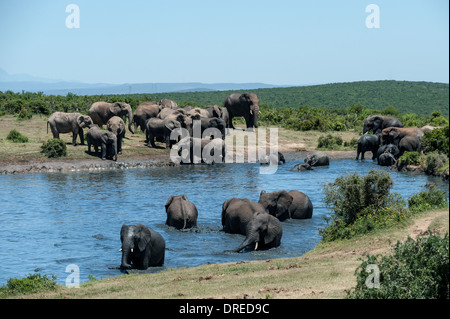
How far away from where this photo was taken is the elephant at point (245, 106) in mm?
47500

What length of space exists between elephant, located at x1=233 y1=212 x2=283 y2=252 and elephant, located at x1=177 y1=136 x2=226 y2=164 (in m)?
21.4

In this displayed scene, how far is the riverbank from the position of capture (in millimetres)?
12180

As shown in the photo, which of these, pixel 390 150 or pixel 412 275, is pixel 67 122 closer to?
pixel 390 150

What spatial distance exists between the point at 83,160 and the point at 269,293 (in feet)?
86.1

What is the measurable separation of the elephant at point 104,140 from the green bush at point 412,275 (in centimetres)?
2664

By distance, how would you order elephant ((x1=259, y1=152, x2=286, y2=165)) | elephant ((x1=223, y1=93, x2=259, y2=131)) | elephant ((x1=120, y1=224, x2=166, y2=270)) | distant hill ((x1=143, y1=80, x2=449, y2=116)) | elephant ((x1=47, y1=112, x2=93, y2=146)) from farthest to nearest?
distant hill ((x1=143, y1=80, x2=449, y2=116)) → elephant ((x1=223, y1=93, x2=259, y2=131)) → elephant ((x1=259, y1=152, x2=286, y2=165)) → elephant ((x1=47, y1=112, x2=93, y2=146)) → elephant ((x1=120, y1=224, x2=166, y2=270))

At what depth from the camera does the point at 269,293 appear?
39.4ft

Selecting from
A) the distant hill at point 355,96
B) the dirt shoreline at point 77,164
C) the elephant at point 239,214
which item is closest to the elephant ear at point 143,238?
the elephant at point 239,214

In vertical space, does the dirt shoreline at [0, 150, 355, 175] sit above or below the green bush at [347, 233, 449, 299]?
below

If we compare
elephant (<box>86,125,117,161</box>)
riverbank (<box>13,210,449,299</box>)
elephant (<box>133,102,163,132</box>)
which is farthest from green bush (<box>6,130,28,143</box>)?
riverbank (<box>13,210,449,299</box>)

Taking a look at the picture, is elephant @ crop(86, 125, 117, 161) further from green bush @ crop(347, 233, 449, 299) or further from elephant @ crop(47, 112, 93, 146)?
green bush @ crop(347, 233, 449, 299)

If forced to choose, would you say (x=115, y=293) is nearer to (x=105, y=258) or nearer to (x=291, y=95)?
(x=105, y=258)
